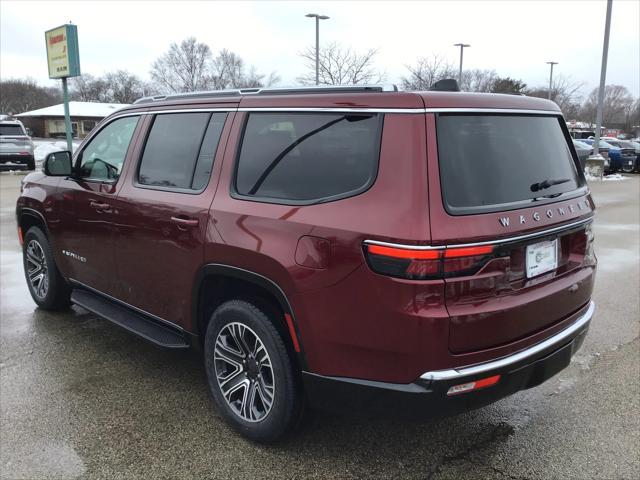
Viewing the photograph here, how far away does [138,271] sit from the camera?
3.67 metres

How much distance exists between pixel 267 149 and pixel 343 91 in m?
0.53

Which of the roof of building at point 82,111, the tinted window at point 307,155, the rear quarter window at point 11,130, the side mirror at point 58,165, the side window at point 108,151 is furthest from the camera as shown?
the roof of building at point 82,111

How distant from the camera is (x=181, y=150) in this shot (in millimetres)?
3508

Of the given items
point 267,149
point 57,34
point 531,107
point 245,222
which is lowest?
point 245,222

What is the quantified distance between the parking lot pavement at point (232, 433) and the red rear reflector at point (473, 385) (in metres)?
0.62

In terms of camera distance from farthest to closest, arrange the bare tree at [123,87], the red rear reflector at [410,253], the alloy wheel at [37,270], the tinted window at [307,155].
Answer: the bare tree at [123,87] < the alloy wheel at [37,270] < the tinted window at [307,155] < the red rear reflector at [410,253]

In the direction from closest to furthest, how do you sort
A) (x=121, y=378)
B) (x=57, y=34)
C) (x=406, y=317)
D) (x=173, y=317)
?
(x=406, y=317) → (x=173, y=317) → (x=121, y=378) → (x=57, y=34)

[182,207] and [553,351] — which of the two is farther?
[182,207]

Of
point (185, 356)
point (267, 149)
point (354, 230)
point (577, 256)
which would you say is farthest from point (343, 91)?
point (185, 356)

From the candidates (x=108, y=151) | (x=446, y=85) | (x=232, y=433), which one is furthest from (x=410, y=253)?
(x=108, y=151)

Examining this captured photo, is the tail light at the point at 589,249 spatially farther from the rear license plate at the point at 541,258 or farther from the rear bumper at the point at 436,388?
the rear bumper at the point at 436,388

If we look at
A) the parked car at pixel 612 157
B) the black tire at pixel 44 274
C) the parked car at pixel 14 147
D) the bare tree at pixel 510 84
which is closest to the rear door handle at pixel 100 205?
the black tire at pixel 44 274

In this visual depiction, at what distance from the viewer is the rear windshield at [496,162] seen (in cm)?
243

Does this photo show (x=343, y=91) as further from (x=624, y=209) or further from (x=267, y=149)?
(x=624, y=209)
